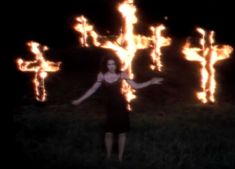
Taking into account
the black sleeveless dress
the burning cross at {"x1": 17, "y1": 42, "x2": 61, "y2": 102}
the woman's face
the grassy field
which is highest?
the burning cross at {"x1": 17, "y1": 42, "x2": 61, "y2": 102}

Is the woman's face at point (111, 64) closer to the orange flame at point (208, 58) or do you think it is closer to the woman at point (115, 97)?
the woman at point (115, 97)

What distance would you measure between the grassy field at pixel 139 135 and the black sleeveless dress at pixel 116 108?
58cm

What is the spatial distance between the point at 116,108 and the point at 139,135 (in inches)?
103

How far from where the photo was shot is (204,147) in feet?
34.1

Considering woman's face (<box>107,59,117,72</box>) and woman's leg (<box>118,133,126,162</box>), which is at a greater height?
woman's face (<box>107,59,117,72</box>)

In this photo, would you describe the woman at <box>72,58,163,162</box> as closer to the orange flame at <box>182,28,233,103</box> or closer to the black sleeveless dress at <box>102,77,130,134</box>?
the black sleeveless dress at <box>102,77,130,134</box>

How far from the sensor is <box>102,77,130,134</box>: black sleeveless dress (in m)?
9.24

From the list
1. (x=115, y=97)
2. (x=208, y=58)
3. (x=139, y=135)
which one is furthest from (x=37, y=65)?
(x=115, y=97)

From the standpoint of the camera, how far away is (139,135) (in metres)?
11.7

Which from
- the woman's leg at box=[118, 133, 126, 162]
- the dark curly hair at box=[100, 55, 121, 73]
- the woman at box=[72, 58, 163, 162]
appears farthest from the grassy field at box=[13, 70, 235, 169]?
the dark curly hair at box=[100, 55, 121, 73]

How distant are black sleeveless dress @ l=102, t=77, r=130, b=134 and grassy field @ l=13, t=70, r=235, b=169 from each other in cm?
58

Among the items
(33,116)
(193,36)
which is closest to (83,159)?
(33,116)

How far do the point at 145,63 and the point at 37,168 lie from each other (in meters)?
18.2

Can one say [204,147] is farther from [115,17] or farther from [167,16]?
[115,17]
